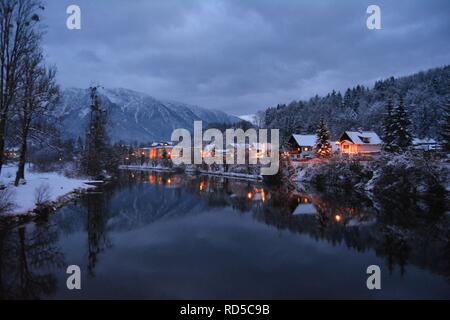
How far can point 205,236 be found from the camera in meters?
18.4

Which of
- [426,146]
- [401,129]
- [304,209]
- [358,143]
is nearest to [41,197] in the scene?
[304,209]

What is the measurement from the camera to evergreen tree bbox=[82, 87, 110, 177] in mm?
43469

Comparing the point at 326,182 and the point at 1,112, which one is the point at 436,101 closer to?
the point at 326,182

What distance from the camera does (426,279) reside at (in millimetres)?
11805

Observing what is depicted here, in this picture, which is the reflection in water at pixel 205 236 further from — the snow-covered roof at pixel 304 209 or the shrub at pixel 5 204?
the shrub at pixel 5 204

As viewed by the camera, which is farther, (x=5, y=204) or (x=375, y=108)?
(x=375, y=108)

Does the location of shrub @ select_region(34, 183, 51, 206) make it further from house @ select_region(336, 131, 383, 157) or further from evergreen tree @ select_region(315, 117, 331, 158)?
house @ select_region(336, 131, 383, 157)

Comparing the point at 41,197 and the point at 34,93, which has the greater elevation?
the point at 34,93
